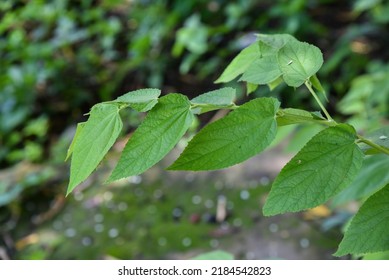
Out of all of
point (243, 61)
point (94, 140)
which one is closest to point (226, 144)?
point (94, 140)

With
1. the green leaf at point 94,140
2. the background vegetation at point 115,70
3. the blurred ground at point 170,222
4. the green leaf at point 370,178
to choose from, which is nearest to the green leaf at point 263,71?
the green leaf at point 94,140

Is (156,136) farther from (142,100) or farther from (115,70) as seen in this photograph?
(115,70)

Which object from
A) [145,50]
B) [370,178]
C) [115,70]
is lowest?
[115,70]

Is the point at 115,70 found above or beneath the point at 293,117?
beneath

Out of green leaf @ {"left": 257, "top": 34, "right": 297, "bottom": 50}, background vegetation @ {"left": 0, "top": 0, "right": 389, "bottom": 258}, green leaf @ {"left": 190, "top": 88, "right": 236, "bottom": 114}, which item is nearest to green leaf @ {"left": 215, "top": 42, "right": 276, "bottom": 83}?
green leaf @ {"left": 257, "top": 34, "right": 297, "bottom": 50}

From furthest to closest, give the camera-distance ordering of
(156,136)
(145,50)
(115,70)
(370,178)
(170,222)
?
(115,70) → (145,50) → (170,222) → (370,178) → (156,136)

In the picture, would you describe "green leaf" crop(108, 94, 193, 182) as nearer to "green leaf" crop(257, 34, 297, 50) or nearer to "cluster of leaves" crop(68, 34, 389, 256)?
"cluster of leaves" crop(68, 34, 389, 256)
